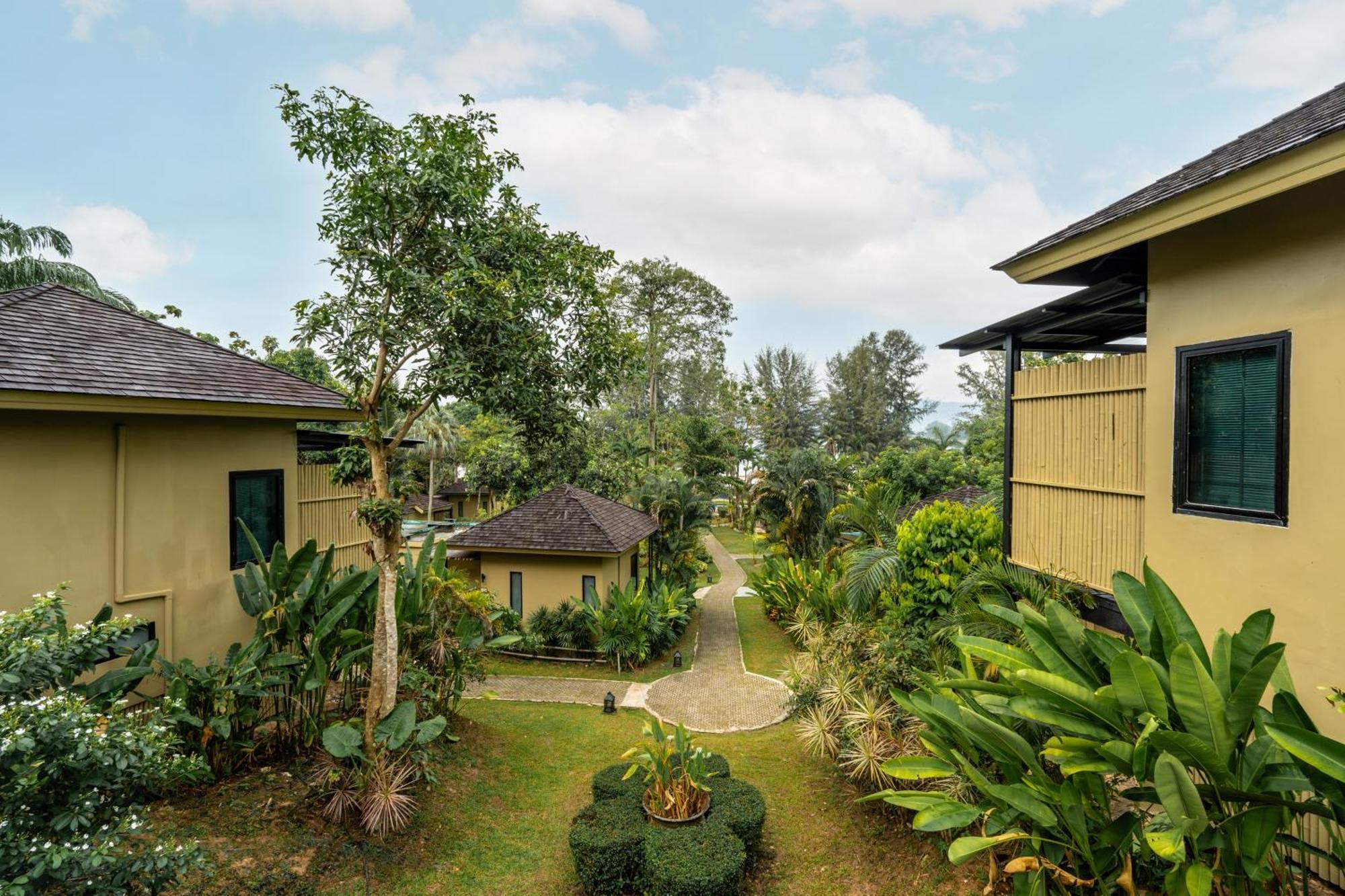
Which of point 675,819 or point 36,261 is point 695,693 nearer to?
point 675,819

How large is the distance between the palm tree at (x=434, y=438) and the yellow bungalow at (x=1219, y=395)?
125 feet

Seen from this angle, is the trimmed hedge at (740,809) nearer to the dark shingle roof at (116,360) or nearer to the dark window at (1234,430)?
the dark window at (1234,430)

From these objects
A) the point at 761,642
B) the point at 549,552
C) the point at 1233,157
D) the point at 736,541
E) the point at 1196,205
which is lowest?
the point at 736,541

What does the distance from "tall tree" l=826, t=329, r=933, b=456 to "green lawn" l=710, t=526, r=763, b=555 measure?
14.7 metres

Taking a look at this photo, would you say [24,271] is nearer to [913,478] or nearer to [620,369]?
[620,369]

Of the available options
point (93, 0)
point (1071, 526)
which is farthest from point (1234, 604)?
point (93, 0)

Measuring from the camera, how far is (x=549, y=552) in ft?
58.4

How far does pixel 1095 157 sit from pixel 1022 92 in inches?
83.6

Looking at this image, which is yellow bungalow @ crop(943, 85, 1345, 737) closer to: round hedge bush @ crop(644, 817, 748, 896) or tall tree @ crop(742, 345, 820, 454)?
round hedge bush @ crop(644, 817, 748, 896)

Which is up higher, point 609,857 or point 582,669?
point 609,857

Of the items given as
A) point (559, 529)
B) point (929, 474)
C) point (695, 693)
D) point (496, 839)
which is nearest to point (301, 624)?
point (496, 839)

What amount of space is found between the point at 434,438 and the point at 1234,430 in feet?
139

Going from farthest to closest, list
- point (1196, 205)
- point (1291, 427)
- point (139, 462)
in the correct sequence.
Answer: point (139, 462), point (1196, 205), point (1291, 427)

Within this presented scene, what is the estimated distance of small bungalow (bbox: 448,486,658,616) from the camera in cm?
1781
